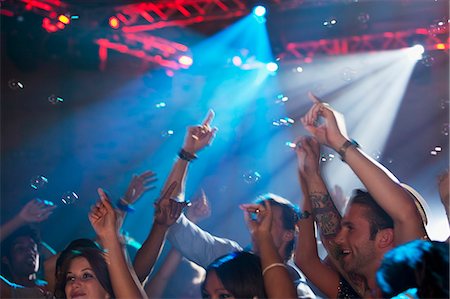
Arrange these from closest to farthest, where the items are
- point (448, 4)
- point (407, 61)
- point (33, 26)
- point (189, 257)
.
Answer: point (189, 257)
point (448, 4)
point (33, 26)
point (407, 61)

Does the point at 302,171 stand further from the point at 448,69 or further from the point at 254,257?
the point at 448,69

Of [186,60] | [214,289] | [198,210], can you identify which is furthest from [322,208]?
[186,60]

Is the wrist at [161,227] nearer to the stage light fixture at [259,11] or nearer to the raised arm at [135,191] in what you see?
the raised arm at [135,191]

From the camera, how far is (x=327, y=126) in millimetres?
2678

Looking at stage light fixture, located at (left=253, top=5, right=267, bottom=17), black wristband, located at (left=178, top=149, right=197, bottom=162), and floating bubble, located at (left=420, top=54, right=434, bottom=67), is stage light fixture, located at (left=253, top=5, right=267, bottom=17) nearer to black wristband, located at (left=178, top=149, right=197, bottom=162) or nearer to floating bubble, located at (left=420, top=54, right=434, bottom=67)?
floating bubble, located at (left=420, top=54, right=434, bottom=67)

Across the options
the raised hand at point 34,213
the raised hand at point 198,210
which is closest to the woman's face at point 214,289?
the raised hand at point 198,210

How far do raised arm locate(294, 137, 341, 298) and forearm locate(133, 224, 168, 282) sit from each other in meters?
0.66

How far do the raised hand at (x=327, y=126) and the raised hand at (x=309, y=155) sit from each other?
0.33 feet

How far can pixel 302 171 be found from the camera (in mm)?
2887

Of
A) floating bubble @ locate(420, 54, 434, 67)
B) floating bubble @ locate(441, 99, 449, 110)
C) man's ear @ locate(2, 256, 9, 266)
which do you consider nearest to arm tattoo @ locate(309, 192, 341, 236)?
man's ear @ locate(2, 256, 9, 266)

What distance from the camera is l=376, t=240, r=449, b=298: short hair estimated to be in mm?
1599

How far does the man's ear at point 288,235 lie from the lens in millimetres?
2922

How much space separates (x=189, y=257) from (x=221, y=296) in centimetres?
68

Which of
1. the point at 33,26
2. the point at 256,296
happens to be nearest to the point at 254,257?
the point at 256,296
